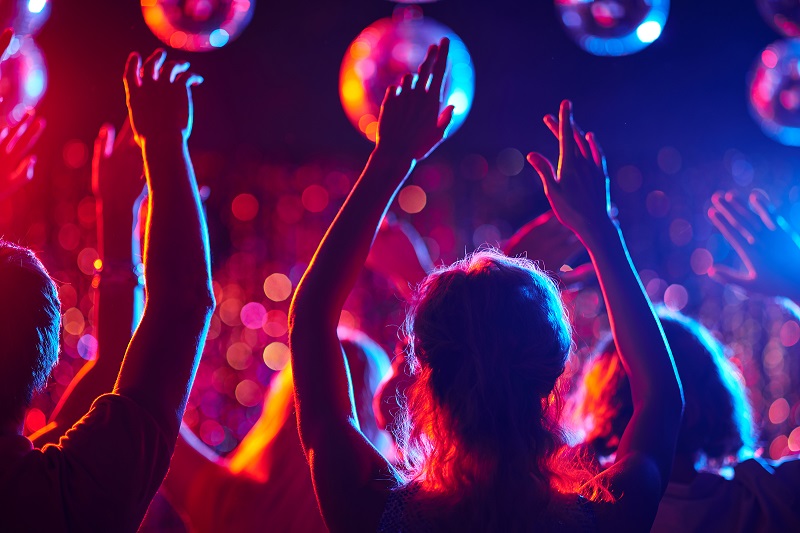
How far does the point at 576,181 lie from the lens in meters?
1.45

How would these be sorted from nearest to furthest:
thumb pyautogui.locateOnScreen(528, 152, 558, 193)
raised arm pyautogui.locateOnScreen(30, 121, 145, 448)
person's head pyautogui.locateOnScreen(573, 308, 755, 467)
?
raised arm pyautogui.locateOnScreen(30, 121, 145, 448), thumb pyautogui.locateOnScreen(528, 152, 558, 193), person's head pyautogui.locateOnScreen(573, 308, 755, 467)

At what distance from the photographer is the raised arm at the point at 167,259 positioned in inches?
41.3

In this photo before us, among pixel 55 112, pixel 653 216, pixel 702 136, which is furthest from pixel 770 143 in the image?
pixel 55 112

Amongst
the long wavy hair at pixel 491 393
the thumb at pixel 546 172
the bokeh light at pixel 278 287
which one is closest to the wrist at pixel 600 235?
the thumb at pixel 546 172

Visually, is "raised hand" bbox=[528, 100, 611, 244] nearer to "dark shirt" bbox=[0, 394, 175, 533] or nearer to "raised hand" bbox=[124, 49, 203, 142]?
"raised hand" bbox=[124, 49, 203, 142]

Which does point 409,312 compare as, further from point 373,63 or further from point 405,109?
point 373,63

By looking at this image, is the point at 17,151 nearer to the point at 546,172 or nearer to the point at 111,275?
the point at 111,275

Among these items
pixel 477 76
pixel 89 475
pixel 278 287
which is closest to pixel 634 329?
pixel 89 475

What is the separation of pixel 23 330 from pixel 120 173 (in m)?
0.54

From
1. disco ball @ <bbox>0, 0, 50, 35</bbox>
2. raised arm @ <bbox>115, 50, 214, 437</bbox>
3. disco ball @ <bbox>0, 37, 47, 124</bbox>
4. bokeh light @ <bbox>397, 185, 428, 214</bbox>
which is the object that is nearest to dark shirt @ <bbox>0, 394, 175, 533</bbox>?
raised arm @ <bbox>115, 50, 214, 437</bbox>

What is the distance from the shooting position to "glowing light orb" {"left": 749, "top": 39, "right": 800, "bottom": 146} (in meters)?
3.30

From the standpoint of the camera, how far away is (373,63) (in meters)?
2.79

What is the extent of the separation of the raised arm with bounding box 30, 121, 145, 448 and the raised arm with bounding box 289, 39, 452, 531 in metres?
0.44


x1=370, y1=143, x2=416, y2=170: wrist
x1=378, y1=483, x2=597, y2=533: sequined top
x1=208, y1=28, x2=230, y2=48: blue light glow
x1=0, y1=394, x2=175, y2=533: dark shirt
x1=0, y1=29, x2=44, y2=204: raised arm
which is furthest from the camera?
x1=208, y1=28, x2=230, y2=48: blue light glow
